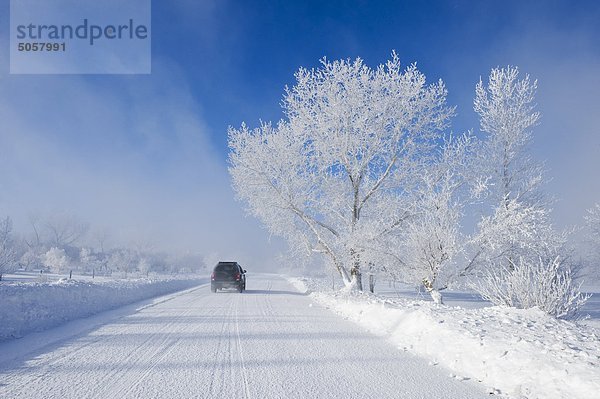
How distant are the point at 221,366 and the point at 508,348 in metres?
4.30

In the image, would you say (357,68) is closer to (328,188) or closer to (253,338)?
(328,188)

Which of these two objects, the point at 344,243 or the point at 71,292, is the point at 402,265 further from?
the point at 71,292

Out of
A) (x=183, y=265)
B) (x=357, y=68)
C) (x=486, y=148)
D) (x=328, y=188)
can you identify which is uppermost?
(x=357, y=68)

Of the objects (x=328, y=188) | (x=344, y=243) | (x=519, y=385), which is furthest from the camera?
(x=328, y=188)

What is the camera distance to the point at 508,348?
550 cm

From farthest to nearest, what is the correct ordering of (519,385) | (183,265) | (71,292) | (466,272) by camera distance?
(183,265) < (466,272) < (71,292) < (519,385)

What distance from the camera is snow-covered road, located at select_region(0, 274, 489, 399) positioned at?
4594 mm

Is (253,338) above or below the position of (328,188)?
below

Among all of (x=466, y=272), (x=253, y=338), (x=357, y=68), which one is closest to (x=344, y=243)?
(x=466, y=272)

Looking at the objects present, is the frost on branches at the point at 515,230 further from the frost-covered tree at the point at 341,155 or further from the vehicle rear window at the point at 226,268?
the vehicle rear window at the point at 226,268

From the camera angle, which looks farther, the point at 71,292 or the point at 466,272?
the point at 466,272

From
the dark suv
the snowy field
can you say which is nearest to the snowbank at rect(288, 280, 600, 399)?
A: the snowy field

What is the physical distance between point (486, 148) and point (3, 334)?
20.0 metres

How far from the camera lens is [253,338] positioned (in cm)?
789
